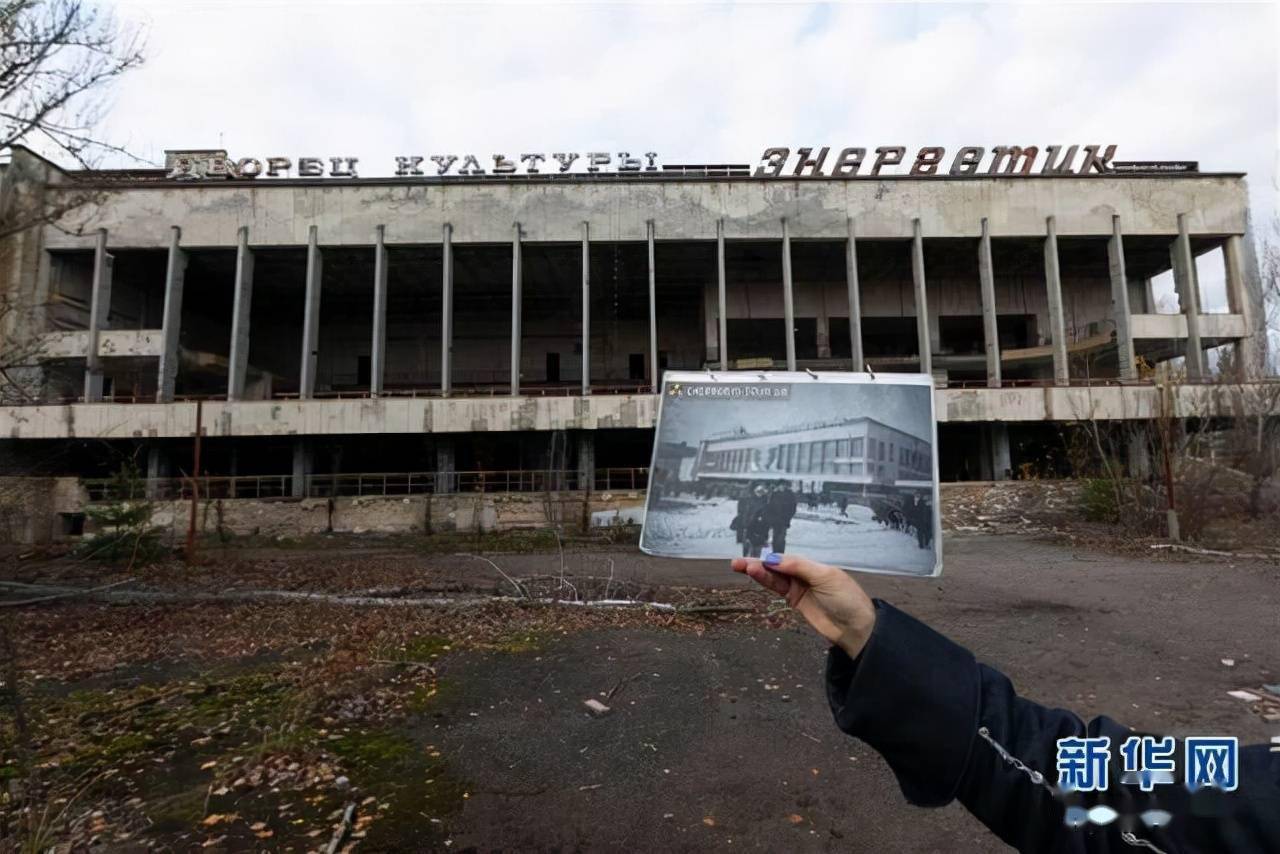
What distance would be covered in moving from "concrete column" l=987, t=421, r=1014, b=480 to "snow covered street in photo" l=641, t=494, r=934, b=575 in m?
29.1

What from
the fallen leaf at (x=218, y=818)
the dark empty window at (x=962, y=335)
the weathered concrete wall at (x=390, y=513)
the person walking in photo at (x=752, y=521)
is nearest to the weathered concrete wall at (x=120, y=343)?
the weathered concrete wall at (x=390, y=513)

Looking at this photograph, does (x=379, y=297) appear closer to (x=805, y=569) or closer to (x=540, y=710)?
(x=540, y=710)

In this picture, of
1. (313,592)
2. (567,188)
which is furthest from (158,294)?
(313,592)

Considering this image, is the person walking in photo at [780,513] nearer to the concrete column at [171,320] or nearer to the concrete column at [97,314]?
the concrete column at [171,320]

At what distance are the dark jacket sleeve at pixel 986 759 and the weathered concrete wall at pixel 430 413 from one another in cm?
2488

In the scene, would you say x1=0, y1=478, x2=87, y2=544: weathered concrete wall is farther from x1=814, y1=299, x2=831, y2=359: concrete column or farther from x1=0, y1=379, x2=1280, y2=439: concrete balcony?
x1=814, y1=299, x2=831, y2=359: concrete column

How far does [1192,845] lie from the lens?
119 cm

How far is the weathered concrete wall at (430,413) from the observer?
26281 millimetres

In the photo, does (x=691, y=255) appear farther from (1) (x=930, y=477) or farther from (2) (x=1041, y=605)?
(1) (x=930, y=477)

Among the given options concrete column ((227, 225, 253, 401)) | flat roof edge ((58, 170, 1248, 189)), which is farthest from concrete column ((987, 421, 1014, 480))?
concrete column ((227, 225, 253, 401))

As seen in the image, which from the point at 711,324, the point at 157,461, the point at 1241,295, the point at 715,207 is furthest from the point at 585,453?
the point at 1241,295

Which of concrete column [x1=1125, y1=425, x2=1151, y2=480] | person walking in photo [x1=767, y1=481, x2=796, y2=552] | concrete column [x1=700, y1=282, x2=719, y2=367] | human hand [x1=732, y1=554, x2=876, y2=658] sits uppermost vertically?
concrete column [x1=700, y1=282, x2=719, y2=367]

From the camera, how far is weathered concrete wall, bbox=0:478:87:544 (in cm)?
1611

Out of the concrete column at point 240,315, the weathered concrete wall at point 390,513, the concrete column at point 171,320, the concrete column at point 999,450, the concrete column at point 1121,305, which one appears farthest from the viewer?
the concrete column at point 1121,305
